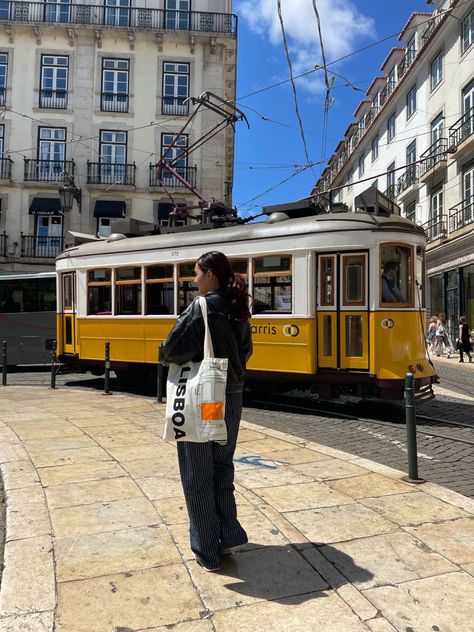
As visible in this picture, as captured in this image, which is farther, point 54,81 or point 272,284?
point 54,81

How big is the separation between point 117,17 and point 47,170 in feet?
29.0

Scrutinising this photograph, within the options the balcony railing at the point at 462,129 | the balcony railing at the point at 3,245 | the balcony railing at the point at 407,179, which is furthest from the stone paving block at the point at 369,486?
the balcony railing at the point at 407,179

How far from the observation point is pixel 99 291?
1120cm

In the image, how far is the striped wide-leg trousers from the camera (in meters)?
2.96

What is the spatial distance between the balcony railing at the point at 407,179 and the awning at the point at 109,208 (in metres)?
15.6

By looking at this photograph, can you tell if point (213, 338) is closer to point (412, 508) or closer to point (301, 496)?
point (301, 496)

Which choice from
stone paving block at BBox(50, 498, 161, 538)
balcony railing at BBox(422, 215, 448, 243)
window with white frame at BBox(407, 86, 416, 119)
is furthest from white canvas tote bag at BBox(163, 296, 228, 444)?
window with white frame at BBox(407, 86, 416, 119)

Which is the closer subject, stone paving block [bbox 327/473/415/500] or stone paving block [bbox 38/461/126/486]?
stone paving block [bbox 327/473/415/500]

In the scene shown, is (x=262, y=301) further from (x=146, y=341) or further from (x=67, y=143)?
(x=67, y=143)

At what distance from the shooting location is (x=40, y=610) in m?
2.62

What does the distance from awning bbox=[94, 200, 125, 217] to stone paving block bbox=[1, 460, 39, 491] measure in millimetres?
22748

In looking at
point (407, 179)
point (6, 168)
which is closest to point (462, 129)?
point (407, 179)

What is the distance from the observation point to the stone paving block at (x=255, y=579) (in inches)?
108

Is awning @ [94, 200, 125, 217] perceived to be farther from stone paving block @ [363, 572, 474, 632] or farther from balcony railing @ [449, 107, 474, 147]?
stone paving block @ [363, 572, 474, 632]
